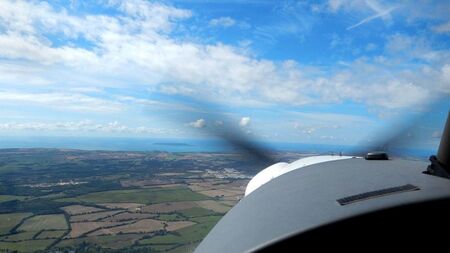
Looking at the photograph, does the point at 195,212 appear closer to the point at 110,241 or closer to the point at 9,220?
the point at 110,241

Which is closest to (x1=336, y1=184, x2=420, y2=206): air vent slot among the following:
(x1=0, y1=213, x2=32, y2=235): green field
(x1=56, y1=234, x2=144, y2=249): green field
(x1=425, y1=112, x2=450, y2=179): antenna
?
(x1=425, y1=112, x2=450, y2=179): antenna

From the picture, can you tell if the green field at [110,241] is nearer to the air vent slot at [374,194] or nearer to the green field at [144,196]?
the green field at [144,196]

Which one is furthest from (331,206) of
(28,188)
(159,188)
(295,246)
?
(28,188)

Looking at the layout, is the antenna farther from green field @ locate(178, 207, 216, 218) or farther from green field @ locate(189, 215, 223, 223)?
green field @ locate(178, 207, 216, 218)

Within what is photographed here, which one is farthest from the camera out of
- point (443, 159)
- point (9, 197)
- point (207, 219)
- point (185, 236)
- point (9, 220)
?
point (9, 197)

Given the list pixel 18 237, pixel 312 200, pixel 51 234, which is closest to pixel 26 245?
pixel 18 237
